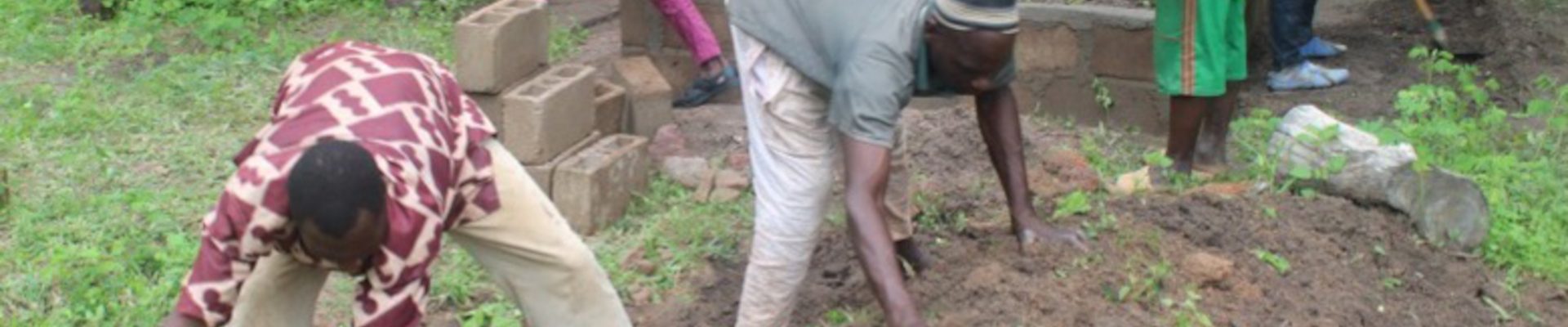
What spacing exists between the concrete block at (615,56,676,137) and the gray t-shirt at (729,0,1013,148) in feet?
6.88

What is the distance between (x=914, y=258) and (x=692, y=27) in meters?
2.20

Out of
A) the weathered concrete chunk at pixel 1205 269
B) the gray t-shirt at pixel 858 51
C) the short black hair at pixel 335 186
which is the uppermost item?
the short black hair at pixel 335 186

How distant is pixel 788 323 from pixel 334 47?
1.32 metres

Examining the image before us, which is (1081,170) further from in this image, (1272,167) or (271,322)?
(271,322)

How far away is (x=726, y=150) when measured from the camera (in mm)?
→ 6434

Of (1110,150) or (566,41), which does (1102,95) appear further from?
(566,41)

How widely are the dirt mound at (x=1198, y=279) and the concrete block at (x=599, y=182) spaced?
1.66 ft

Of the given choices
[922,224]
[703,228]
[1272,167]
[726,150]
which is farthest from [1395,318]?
[726,150]

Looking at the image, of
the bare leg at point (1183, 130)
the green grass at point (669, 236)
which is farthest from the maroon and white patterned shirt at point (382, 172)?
the bare leg at point (1183, 130)

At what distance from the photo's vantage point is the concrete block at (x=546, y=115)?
5.66 meters

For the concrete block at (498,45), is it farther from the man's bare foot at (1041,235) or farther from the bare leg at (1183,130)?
the bare leg at (1183,130)

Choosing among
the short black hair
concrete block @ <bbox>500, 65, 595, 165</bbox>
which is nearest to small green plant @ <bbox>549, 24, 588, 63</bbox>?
concrete block @ <bbox>500, 65, 595, 165</bbox>

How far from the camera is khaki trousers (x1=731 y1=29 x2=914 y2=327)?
4.30m

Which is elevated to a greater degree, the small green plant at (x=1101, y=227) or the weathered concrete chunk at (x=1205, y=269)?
the weathered concrete chunk at (x=1205, y=269)
